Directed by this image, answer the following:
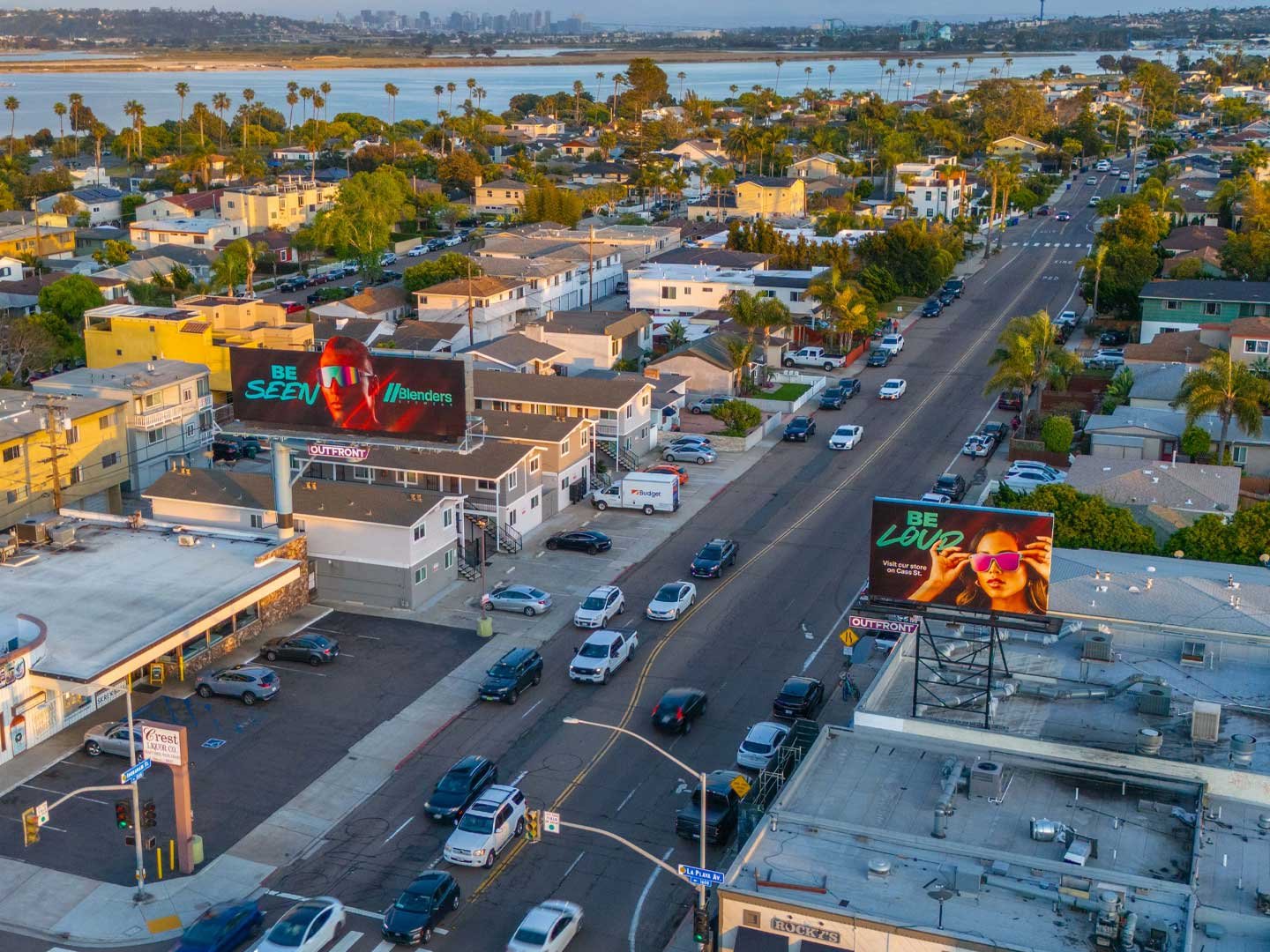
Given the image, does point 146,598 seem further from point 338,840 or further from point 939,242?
point 939,242

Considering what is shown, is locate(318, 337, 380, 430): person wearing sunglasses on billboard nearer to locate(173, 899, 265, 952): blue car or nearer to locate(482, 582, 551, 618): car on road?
locate(482, 582, 551, 618): car on road

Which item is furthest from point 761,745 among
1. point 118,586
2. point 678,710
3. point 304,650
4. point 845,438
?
point 845,438

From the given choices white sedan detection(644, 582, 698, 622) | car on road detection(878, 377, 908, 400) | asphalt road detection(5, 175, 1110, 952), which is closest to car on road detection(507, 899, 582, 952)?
asphalt road detection(5, 175, 1110, 952)

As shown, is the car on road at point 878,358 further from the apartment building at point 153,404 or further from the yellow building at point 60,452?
the yellow building at point 60,452

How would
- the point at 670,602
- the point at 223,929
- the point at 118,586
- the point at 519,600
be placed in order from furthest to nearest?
the point at 519,600 → the point at 670,602 → the point at 118,586 → the point at 223,929

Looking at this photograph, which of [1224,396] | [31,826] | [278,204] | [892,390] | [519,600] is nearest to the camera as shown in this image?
[31,826]

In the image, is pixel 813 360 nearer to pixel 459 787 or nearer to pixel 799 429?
pixel 799 429

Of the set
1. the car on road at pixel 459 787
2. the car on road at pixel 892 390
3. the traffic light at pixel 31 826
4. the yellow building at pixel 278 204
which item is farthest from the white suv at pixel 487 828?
the yellow building at pixel 278 204
